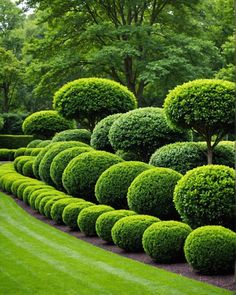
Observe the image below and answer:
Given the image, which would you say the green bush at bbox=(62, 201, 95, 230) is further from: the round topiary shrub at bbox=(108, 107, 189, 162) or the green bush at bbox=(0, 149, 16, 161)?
the green bush at bbox=(0, 149, 16, 161)

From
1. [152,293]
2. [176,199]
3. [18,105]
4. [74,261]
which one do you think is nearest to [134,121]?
[176,199]

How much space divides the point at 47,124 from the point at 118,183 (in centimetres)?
1398

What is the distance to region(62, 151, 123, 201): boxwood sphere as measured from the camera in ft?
42.3

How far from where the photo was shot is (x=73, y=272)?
7605mm

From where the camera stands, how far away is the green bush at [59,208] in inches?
490

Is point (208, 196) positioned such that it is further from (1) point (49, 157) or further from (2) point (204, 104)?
(1) point (49, 157)

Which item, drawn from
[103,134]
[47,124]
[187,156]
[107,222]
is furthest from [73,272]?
[47,124]

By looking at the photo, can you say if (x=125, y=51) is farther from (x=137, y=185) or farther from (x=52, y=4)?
(x=137, y=185)

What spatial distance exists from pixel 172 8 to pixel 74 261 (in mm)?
24034

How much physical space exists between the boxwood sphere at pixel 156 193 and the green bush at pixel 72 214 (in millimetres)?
1944

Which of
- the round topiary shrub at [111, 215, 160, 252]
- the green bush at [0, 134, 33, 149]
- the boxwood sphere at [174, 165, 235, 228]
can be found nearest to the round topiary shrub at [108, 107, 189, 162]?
the round topiary shrub at [111, 215, 160, 252]

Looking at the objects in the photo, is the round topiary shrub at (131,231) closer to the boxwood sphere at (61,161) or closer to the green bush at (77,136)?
the boxwood sphere at (61,161)

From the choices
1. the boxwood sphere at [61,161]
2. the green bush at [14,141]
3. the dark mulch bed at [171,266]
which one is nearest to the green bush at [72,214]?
the dark mulch bed at [171,266]

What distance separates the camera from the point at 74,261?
27.4ft
